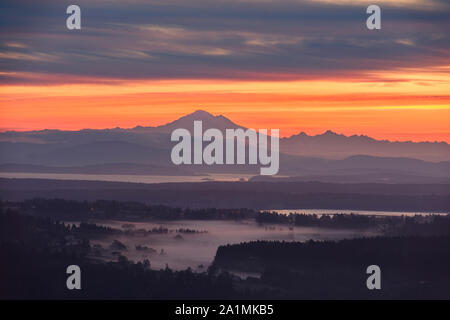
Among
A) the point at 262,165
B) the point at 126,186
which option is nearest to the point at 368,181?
the point at 262,165

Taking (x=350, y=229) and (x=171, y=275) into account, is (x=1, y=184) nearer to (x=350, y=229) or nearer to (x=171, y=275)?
(x=171, y=275)

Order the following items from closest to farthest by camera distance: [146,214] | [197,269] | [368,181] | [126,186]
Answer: [197,269]
[146,214]
[126,186]
[368,181]

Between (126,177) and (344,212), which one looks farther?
(126,177)

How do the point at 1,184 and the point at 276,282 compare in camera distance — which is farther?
the point at 1,184

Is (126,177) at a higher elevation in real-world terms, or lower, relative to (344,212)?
higher

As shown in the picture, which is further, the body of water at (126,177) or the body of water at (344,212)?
the body of water at (126,177)

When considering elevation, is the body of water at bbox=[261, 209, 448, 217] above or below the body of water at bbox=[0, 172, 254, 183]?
below

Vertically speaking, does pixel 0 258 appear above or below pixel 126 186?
below

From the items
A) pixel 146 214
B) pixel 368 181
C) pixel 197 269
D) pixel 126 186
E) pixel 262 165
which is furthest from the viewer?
pixel 262 165

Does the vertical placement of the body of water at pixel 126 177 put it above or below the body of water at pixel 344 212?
above

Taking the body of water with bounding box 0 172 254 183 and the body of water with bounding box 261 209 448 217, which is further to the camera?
the body of water with bounding box 0 172 254 183
